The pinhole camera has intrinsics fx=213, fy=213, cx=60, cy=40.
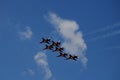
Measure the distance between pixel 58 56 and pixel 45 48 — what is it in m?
4.41

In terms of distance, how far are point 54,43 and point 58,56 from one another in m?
3.67

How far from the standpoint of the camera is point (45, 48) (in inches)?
2301

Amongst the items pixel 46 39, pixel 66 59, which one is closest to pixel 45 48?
pixel 46 39

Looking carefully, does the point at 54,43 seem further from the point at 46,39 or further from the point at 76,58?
the point at 76,58

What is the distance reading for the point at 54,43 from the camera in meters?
56.3

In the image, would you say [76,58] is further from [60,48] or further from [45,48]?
[45,48]

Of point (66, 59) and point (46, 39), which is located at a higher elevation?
point (46, 39)

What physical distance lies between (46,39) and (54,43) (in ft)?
7.80

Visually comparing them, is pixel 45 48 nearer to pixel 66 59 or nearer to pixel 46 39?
pixel 46 39

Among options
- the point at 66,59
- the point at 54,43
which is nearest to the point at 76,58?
the point at 66,59

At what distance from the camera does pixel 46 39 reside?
185 ft

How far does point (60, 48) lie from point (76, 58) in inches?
197

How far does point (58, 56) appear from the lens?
5688 cm

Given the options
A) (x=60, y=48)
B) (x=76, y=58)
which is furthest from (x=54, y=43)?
(x=76, y=58)
